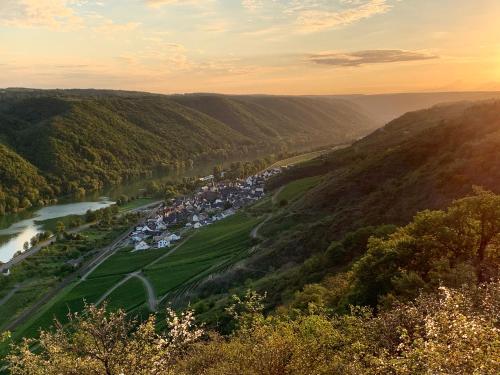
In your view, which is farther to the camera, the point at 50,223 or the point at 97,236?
the point at 50,223

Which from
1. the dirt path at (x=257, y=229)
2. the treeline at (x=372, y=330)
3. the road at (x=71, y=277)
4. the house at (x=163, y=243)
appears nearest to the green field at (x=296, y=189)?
the dirt path at (x=257, y=229)

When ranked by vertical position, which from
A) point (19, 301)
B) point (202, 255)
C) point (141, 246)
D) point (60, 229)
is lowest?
point (19, 301)

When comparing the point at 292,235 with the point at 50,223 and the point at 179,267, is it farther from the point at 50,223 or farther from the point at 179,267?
the point at 50,223

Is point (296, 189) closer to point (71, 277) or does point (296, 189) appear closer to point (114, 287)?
point (114, 287)

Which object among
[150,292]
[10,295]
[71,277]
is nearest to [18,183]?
[71,277]

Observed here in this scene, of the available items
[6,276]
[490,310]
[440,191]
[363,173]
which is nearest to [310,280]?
[440,191]
